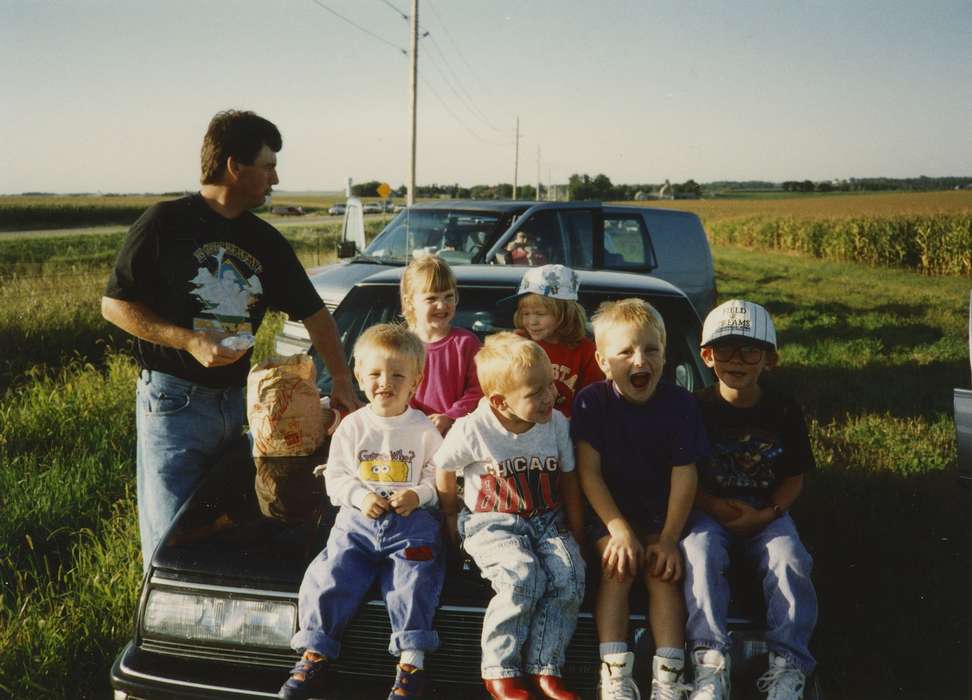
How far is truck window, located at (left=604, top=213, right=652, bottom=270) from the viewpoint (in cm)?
879

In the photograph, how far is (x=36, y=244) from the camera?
96.9 feet

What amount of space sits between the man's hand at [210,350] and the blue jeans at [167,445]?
1.13ft

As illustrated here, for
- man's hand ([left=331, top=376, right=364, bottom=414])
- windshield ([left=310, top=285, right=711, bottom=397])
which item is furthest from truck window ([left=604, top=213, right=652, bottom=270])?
man's hand ([left=331, top=376, right=364, bottom=414])

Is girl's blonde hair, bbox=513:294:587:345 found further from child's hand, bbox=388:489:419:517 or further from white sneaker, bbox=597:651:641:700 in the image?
white sneaker, bbox=597:651:641:700

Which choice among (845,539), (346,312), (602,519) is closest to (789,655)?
(602,519)

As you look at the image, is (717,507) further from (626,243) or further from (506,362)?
(626,243)

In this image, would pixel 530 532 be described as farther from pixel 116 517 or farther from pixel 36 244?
pixel 36 244

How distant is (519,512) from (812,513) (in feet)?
9.11

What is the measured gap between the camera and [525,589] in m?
2.19

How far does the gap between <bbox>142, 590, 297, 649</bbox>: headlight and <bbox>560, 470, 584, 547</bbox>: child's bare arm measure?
34.3 inches

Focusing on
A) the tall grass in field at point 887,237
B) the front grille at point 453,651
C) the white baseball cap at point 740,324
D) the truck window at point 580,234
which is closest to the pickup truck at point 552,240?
the truck window at point 580,234

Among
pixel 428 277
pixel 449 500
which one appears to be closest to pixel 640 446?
pixel 449 500

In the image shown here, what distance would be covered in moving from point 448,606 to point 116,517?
2.82 metres

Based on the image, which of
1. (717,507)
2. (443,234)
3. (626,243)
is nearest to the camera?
(717,507)
